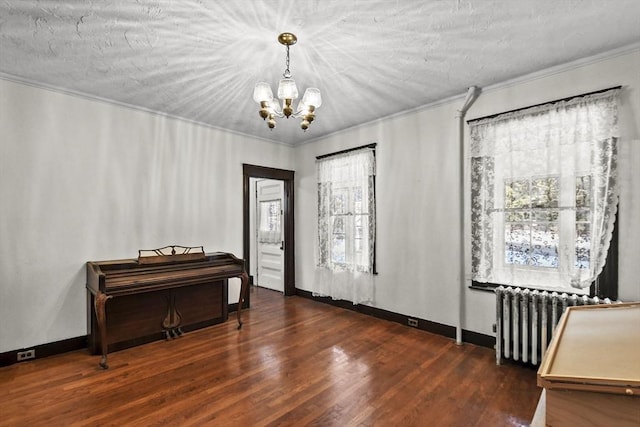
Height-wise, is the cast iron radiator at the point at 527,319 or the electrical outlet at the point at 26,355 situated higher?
the cast iron radiator at the point at 527,319

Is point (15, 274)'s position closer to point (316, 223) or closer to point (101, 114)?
point (101, 114)

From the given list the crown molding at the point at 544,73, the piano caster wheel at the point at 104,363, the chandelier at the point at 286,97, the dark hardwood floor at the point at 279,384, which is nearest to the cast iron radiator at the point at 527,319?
the dark hardwood floor at the point at 279,384

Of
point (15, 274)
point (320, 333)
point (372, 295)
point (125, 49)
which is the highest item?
point (125, 49)

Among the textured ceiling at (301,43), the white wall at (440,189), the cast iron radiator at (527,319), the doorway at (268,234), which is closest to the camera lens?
the textured ceiling at (301,43)

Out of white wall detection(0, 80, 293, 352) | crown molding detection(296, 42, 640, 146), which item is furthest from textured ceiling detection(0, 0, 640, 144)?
white wall detection(0, 80, 293, 352)

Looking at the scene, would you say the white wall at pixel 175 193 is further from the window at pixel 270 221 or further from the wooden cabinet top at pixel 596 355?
the wooden cabinet top at pixel 596 355

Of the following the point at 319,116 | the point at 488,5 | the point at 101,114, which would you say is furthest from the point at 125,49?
the point at 488,5

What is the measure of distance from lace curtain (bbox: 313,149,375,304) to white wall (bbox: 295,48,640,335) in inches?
6.2

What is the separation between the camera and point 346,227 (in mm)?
4395

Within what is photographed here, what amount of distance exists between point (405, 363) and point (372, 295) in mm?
1356

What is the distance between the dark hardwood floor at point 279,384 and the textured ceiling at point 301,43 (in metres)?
2.68

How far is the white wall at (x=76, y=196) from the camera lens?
111 inches

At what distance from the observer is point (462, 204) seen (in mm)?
3227

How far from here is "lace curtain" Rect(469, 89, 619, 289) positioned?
2385mm
